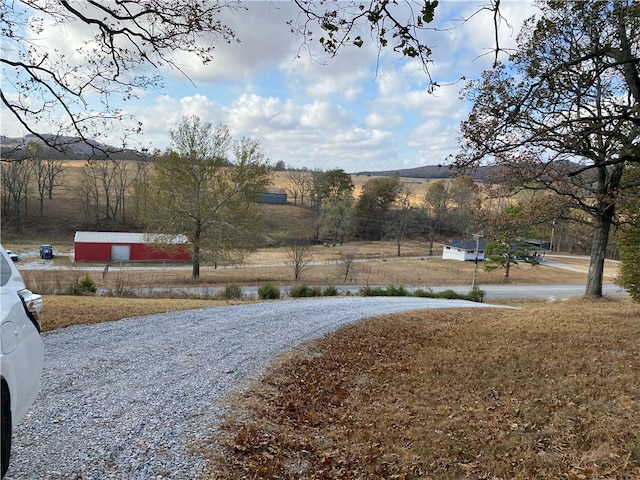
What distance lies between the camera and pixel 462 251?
5362 cm

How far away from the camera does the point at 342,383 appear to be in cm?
611

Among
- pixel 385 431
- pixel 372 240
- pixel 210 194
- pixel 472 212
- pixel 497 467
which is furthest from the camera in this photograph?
pixel 372 240

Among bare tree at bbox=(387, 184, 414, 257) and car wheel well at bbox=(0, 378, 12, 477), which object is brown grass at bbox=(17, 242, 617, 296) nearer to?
bare tree at bbox=(387, 184, 414, 257)

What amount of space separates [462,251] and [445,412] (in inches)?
2023

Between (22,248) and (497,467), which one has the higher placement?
(497,467)

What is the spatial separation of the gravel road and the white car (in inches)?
30.9

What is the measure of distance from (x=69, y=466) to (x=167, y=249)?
2595cm

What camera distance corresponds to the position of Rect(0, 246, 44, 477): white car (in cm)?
230

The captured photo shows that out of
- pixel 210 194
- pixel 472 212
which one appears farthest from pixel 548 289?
pixel 210 194

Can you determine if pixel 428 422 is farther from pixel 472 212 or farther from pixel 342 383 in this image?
pixel 472 212

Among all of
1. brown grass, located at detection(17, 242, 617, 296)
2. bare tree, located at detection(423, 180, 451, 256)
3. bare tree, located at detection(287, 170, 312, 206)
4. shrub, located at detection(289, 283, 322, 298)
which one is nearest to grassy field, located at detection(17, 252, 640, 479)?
shrub, located at detection(289, 283, 322, 298)

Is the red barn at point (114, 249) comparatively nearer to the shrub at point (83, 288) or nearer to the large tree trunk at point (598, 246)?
the shrub at point (83, 288)

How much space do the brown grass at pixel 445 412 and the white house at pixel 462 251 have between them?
46.1m

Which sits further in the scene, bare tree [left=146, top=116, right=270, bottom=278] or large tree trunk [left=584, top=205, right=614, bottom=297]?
bare tree [left=146, top=116, right=270, bottom=278]
